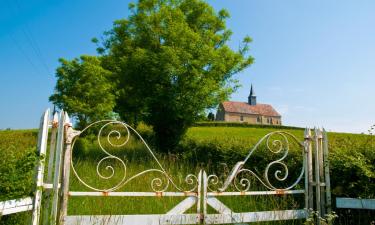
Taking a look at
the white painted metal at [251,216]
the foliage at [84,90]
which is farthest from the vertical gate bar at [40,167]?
the foliage at [84,90]

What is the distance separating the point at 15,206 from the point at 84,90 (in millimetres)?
18775

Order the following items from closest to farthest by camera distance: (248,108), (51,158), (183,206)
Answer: (51,158), (183,206), (248,108)

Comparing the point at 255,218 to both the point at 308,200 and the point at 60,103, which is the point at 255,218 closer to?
the point at 308,200

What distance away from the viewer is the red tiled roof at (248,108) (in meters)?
Answer: 80.5

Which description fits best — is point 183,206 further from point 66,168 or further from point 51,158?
point 51,158

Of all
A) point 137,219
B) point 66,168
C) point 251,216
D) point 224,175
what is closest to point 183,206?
point 137,219

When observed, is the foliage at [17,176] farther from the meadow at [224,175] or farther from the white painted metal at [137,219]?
the white painted metal at [137,219]

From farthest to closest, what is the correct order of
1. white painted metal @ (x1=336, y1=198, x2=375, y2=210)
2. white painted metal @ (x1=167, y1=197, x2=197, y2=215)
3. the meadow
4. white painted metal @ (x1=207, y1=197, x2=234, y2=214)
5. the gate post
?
1. the gate post
2. white painted metal @ (x1=336, y1=198, x2=375, y2=210)
3. white painted metal @ (x1=207, y1=197, x2=234, y2=214)
4. white painted metal @ (x1=167, y1=197, x2=197, y2=215)
5. the meadow

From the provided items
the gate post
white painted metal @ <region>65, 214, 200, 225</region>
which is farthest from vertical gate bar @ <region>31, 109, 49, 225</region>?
the gate post

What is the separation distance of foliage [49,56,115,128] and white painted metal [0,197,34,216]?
16895 mm

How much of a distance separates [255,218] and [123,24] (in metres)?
15.7

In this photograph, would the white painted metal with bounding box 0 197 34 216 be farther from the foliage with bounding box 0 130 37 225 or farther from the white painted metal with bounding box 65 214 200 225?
the white painted metal with bounding box 65 214 200 225

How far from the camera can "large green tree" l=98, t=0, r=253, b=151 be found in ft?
49.0

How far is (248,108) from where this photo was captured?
8338 centimetres
